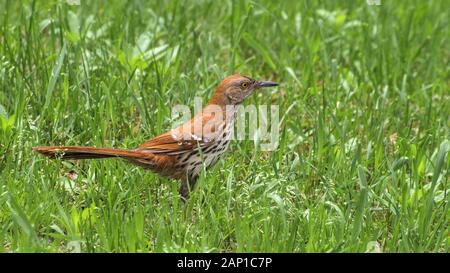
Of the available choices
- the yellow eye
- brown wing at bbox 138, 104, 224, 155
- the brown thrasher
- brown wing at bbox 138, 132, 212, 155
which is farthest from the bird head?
brown wing at bbox 138, 132, 212, 155

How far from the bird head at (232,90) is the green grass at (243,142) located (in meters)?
0.37

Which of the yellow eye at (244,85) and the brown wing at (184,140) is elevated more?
the yellow eye at (244,85)

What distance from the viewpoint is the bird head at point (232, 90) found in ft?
19.9

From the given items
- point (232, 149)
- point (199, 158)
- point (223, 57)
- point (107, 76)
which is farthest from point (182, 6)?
point (199, 158)

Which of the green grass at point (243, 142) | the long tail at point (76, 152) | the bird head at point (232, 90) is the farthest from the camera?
the bird head at point (232, 90)

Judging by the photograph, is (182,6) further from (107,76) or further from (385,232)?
(385,232)

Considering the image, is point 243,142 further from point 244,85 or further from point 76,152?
point 76,152

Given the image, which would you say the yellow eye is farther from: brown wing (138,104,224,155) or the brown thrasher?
brown wing (138,104,224,155)

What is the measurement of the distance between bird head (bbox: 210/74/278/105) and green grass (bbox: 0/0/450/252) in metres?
0.37

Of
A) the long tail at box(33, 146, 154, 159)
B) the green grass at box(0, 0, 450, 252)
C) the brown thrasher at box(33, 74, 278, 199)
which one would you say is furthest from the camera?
the brown thrasher at box(33, 74, 278, 199)

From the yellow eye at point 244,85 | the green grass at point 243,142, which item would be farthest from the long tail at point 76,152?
the yellow eye at point 244,85

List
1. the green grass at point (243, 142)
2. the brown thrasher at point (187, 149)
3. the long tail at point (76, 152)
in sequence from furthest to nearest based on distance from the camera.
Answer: the brown thrasher at point (187, 149), the long tail at point (76, 152), the green grass at point (243, 142)

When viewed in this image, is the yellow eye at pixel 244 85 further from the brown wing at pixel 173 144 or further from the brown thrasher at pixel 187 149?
the brown wing at pixel 173 144

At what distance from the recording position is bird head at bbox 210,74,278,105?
6.06 meters
